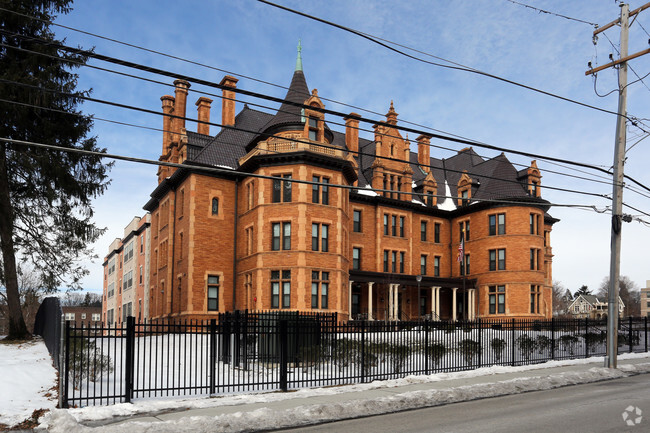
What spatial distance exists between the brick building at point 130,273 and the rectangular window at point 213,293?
340 inches

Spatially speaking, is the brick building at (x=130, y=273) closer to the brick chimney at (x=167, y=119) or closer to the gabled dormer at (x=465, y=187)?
the brick chimney at (x=167, y=119)

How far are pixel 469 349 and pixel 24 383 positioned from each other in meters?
14.0

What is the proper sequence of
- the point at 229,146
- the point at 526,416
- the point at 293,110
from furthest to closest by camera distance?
the point at 229,146
the point at 293,110
the point at 526,416

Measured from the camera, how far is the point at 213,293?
3650 centimetres

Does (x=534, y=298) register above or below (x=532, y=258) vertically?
below

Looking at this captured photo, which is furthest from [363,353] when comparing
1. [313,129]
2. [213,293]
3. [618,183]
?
[313,129]

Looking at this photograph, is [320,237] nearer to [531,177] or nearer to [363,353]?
[363,353]

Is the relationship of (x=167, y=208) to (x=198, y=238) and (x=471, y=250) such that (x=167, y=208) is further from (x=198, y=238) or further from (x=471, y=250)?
(x=471, y=250)

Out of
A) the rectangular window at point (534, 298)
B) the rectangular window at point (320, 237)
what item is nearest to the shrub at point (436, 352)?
the rectangular window at point (320, 237)

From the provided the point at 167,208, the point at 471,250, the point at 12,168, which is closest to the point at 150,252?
the point at 167,208

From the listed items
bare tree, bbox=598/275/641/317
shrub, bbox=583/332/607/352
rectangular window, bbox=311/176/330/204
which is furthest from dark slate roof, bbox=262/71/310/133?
bare tree, bbox=598/275/641/317

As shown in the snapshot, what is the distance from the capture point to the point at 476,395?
46.6ft

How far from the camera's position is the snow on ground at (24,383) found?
38.4 ft

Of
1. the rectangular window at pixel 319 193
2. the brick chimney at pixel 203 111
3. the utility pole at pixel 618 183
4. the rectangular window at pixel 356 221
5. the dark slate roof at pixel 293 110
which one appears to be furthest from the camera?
the rectangular window at pixel 356 221
